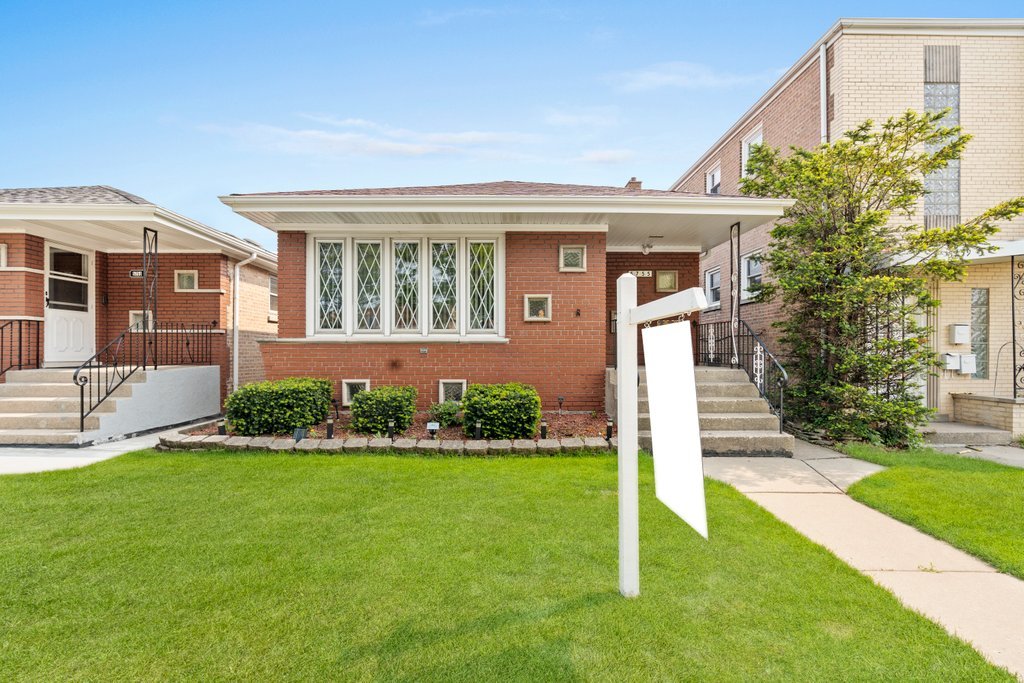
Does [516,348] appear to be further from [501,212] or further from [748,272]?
[748,272]

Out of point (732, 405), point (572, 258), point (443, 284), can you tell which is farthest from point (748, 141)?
point (443, 284)

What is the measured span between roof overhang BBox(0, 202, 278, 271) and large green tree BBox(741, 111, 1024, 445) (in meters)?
9.44

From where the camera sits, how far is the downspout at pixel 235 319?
385 inches

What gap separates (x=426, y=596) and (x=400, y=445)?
11.3 ft

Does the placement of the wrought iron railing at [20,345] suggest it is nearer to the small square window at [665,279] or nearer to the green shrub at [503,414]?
the green shrub at [503,414]

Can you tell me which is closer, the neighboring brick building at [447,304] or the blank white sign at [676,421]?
the blank white sign at [676,421]

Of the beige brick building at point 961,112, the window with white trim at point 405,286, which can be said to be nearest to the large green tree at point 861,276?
the beige brick building at point 961,112

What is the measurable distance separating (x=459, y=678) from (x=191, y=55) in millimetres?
16277

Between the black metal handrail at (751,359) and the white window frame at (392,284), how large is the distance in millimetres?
3859

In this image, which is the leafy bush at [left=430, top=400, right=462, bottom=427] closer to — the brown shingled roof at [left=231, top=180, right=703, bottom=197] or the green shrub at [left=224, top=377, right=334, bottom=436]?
the green shrub at [left=224, top=377, right=334, bottom=436]

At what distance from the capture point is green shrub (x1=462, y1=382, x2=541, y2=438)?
6.20 metres

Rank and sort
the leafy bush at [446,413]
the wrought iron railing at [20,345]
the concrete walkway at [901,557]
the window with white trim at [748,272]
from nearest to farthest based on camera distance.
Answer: the concrete walkway at [901,557]
the leafy bush at [446,413]
the wrought iron railing at [20,345]
the window with white trim at [748,272]

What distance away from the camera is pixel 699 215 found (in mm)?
7285

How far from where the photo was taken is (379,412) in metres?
6.52
